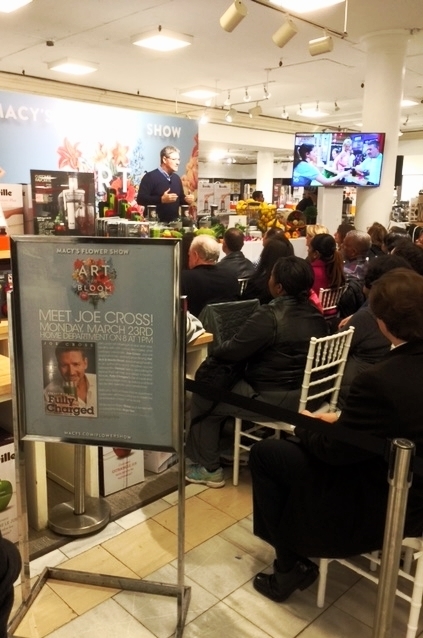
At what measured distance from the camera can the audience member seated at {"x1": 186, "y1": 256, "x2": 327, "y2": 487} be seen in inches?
102

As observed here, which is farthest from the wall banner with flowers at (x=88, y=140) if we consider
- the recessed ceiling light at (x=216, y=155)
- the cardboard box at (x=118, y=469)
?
the recessed ceiling light at (x=216, y=155)

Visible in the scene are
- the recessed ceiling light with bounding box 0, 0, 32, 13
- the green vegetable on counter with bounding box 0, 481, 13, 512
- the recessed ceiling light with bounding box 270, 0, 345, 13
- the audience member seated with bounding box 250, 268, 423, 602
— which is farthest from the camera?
the recessed ceiling light with bounding box 0, 0, 32, 13

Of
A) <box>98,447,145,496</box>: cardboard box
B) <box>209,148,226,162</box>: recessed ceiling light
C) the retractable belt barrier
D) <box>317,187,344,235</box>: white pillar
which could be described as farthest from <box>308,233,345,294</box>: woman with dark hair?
<box>209,148,226,162</box>: recessed ceiling light

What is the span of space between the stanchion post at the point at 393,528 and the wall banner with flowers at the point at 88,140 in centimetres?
543

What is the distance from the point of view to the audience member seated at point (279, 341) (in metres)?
2.60

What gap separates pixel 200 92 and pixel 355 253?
6.45m

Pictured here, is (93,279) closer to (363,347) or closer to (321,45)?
(363,347)

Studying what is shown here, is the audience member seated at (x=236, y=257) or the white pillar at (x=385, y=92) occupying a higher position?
the white pillar at (x=385, y=92)

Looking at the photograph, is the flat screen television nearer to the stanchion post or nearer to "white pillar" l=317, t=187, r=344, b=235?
"white pillar" l=317, t=187, r=344, b=235

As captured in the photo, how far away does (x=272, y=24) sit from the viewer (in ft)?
19.6

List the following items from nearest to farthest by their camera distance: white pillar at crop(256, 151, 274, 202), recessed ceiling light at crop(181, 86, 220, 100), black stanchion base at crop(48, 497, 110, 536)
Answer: black stanchion base at crop(48, 497, 110, 536), recessed ceiling light at crop(181, 86, 220, 100), white pillar at crop(256, 151, 274, 202)

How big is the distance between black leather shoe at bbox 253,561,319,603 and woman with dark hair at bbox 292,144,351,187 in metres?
5.08

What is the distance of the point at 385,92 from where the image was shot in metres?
5.91

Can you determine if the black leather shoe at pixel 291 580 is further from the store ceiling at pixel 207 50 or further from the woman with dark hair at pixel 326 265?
the store ceiling at pixel 207 50
